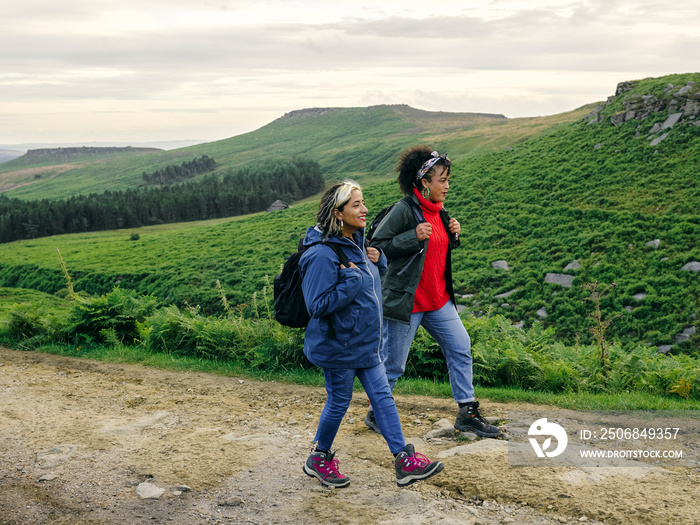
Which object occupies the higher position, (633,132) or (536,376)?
(633,132)

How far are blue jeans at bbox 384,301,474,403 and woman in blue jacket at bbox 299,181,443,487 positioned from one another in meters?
0.94

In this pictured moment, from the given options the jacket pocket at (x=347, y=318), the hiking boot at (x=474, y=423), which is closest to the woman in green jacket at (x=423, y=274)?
the hiking boot at (x=474, y=423)

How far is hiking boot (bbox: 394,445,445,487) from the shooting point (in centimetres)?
446

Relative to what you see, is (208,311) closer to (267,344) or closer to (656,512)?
(267,344)

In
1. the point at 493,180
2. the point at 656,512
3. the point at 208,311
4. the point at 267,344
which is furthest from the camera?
the point at 493,180

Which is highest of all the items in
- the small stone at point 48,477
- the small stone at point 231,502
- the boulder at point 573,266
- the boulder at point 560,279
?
the small stone at point 48,477

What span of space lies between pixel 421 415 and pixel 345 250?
105 inches

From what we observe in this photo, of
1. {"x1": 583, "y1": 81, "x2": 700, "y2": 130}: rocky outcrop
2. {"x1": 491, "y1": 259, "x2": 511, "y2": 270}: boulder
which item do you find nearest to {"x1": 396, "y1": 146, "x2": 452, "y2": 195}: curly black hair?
{"x1": 491, "y1": 259, "x2": 511, "y2": 270}: boulder

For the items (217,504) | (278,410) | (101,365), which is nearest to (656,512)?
(217,504)

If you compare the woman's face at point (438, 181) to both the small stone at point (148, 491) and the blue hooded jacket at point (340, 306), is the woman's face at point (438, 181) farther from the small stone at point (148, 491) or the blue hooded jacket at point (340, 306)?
the small stone at point (148, 491)

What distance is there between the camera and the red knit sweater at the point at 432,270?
18.1 ft

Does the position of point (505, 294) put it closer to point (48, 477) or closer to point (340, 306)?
point (340, 306)

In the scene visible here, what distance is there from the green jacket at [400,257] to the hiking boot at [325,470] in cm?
139

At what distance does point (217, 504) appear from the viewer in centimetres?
442
